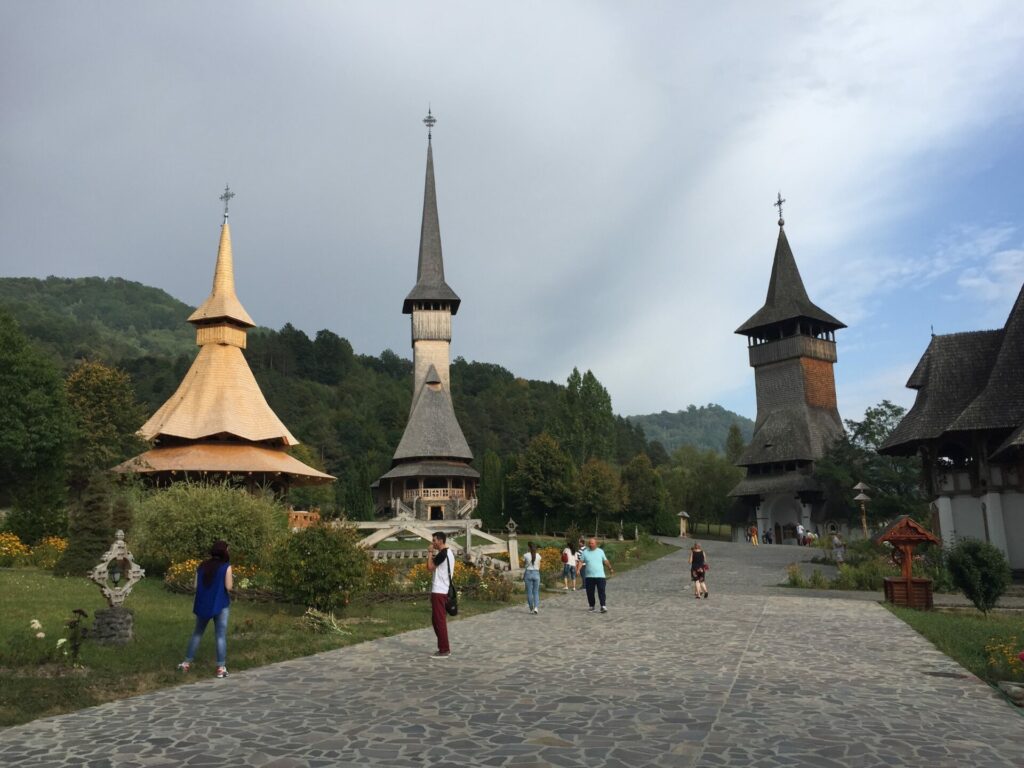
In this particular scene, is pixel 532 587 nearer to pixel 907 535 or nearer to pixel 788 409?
pixel 907 535

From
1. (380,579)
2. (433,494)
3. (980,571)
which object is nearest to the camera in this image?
(980,571)

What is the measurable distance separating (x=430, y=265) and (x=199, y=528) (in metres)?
38.9

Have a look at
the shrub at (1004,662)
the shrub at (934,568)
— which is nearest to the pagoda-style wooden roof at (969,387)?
the shrub at (934,568)

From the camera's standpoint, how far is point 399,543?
1329 inches

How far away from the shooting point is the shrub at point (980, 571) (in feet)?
49.8

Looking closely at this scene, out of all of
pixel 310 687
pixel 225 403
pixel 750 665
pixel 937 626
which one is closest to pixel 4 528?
pixel 225 403

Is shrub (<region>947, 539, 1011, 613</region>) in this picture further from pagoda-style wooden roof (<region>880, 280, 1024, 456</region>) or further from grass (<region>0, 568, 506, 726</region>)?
grass (<region>0, 568, 506, 726</region>)

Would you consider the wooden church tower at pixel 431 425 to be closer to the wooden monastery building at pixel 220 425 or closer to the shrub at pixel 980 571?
the wooden monastery building at pixel 220 425

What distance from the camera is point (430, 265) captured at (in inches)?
2201

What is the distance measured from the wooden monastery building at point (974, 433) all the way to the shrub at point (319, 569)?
60.0 ft

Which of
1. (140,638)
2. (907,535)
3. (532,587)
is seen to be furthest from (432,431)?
(140,638)

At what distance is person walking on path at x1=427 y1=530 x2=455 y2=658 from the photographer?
33.5 ft

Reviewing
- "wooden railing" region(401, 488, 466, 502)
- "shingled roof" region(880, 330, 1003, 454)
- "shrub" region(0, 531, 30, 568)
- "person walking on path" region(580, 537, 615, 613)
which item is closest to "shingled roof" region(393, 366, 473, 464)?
"wooden railing" region(401, 488, 466, 502)

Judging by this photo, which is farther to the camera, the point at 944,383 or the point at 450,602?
the point at 944,383
